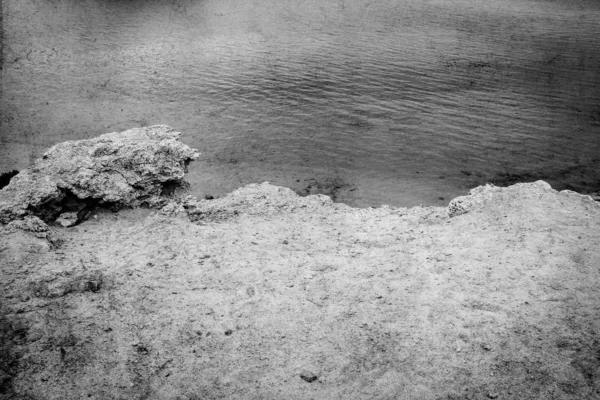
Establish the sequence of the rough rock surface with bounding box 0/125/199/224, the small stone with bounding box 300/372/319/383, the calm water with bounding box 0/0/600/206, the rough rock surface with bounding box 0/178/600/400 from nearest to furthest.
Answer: the rough rock surface with bounding box 0/178/600/400 < the small stone with bounding box 300/372/319/383 < the rough rock surface with bounding box 0/125/199/224 < the calm water with bounding box 0/0/600/206

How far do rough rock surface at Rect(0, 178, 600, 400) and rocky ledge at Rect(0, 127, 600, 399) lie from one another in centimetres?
2

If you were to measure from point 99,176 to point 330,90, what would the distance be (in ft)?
A: 37.9

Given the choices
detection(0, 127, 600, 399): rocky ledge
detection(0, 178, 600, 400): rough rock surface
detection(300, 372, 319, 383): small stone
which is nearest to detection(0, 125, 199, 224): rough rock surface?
detection(0, 127, 600, 399): rocky ledge

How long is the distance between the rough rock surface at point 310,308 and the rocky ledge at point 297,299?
23 millimetres

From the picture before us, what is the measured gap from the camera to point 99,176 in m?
9.20

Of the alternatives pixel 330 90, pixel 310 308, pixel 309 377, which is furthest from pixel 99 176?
pixel 330 90

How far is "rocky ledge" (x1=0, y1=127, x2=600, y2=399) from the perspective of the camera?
198 inches

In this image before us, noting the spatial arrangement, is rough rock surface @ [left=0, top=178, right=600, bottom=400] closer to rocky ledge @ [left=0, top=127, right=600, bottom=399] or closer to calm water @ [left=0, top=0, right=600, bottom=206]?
rocky ledge @ [left=0, top=127, right=600, bottom=399]

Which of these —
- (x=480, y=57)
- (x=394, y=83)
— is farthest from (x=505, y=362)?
(x=480, y=57)

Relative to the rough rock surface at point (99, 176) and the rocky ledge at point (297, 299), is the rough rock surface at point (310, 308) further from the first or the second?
the rough rock surface at point (99, 176)

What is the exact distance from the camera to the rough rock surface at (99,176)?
8508 millimetres

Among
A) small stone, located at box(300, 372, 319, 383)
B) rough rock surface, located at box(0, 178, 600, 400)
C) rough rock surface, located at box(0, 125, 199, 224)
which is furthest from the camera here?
rough rock surface, located at box(0, 125, 199, 224)

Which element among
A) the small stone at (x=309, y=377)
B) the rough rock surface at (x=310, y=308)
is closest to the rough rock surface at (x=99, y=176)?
the rough rock surface at (x=310, y=308)

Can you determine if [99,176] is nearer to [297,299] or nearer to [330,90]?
[297,299]
